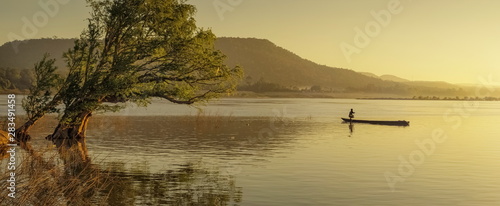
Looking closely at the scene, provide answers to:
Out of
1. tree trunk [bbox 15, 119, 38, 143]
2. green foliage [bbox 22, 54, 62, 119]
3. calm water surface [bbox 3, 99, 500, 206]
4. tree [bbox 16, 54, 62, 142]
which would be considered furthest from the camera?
green foliage [bbox 22, 54, 62, 119]

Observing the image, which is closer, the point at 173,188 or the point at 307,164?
the point at 173,188

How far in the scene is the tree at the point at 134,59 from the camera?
154ft

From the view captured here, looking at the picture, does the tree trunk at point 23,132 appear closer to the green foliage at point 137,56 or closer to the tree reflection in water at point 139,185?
the green foliage at point 137,56

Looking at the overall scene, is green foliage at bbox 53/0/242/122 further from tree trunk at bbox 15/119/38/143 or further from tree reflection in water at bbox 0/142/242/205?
tree reflection in water at bbox 0/142/242/205

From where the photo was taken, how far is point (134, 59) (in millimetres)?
47438

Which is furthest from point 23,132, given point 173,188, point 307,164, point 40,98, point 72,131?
point 173,188

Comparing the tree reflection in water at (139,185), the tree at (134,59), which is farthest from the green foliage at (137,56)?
the tree reflection in water at (139,185)

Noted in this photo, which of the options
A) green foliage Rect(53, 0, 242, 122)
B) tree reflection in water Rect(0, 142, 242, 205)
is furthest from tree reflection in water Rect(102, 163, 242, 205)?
green foliage Rect(53, 0, 242, 122)

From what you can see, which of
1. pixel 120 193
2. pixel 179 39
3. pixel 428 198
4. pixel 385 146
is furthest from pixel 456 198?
pixel 179 39

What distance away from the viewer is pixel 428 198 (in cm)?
2623

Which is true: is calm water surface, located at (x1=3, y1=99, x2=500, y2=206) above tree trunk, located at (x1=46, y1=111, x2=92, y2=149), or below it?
below

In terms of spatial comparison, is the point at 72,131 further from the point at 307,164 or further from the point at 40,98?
the point at 307,164

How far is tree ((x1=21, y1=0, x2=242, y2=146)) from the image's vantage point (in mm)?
46906

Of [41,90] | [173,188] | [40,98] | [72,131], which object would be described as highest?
[41,90]
